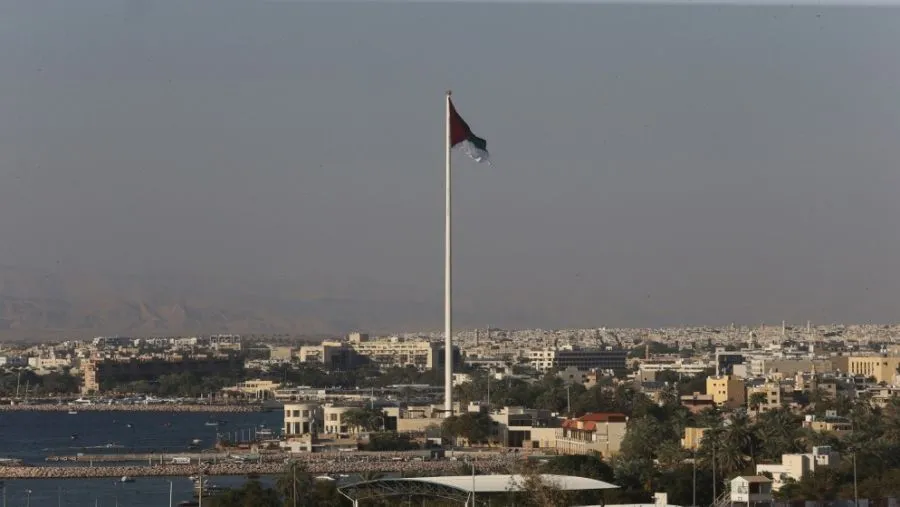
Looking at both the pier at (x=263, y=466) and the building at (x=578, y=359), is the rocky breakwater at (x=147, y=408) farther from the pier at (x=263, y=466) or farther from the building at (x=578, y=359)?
the pier at (x=263, y=466)

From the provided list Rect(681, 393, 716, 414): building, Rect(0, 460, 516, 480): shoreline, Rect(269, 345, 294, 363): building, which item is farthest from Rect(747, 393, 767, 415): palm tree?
Rect(269, 345, 294, 363): building

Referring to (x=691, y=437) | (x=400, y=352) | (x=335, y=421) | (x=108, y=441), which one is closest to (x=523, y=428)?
(x=691, y=437)

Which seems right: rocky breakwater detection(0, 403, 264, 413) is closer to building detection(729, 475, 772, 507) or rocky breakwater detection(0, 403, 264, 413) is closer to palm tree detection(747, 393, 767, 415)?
palm tree detection(747, 393, 767, 415)

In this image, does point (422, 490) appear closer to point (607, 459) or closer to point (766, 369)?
point (607, 459)

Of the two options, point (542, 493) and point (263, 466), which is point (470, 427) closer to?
point (263, 466)

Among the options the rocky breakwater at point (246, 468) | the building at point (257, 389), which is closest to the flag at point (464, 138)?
the rocky breakwater at point (246, 468)
